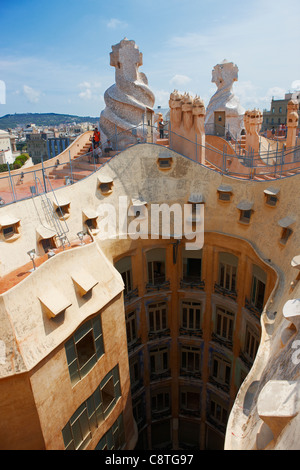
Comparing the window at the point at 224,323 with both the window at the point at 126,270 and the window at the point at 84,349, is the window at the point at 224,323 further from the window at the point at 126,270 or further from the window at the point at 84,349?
the window at the point at 84,349

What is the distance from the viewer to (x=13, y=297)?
12281mm

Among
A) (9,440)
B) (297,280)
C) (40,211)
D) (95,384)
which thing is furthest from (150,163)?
(9,440)

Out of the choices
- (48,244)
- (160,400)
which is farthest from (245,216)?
(160,400)

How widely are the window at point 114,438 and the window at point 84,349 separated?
4529 mm

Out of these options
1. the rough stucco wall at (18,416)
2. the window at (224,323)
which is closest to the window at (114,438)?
the rough stucco wall at (18,416)

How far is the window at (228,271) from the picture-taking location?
22.1m

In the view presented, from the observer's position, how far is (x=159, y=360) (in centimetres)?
2598

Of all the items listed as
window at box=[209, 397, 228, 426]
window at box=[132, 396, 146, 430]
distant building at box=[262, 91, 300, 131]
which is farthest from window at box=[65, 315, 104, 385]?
distant building at box=[262, 91, 300, 131]

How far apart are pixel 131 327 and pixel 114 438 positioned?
7.32 meters

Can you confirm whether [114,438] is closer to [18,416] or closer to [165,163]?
[18,416]

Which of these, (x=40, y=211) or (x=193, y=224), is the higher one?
(x=40, y=211)

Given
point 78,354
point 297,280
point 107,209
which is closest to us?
point 297,280

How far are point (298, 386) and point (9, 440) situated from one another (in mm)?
10526
